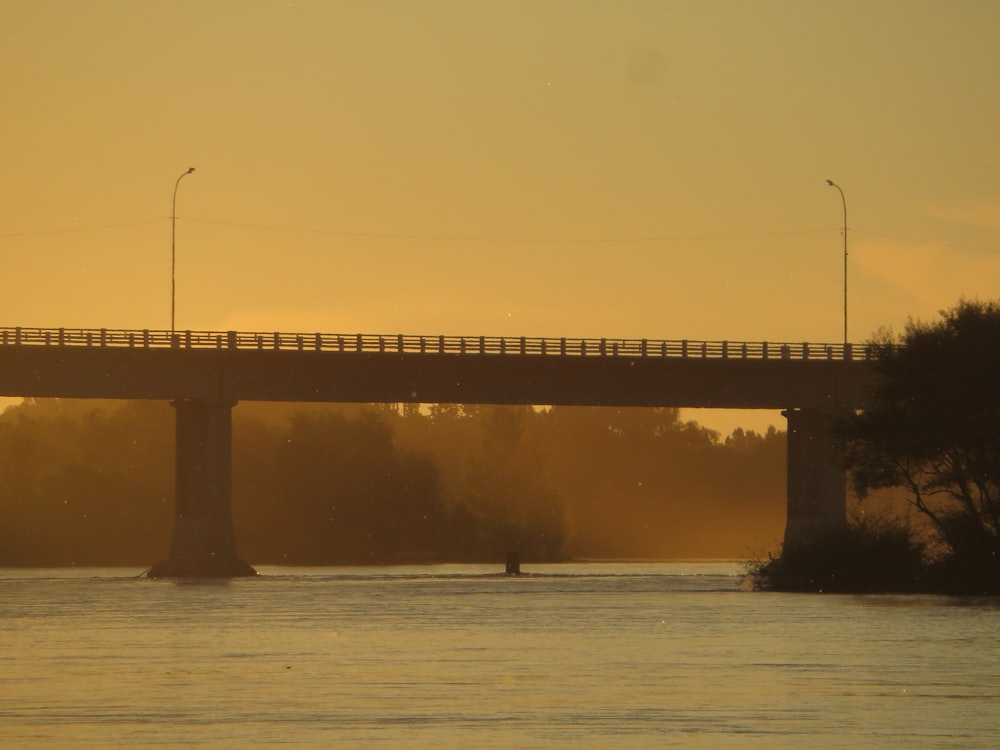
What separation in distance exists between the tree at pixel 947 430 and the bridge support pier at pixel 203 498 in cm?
3518

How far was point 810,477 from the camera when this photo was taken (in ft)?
370

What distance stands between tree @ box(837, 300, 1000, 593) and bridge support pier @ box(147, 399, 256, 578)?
115ft

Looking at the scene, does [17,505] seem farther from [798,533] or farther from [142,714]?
[142,714]

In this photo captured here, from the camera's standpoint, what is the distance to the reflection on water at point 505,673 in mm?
28016

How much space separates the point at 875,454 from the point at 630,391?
3427 cm

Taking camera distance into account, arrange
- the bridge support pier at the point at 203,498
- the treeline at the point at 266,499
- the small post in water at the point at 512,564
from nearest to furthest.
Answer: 1. the bridge support pier at the point at 203,498
2. the small post in water at the point at 512,564
3. the treeline at the point at 266,499

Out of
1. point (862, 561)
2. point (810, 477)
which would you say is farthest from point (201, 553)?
point (862, 561)

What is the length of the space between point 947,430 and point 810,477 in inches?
1508

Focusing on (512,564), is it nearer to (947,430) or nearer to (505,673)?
(947,430)

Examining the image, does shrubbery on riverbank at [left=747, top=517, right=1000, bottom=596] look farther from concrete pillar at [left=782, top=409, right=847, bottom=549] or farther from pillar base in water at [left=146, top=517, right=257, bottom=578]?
concrete pillar at [left=782, top=409, right=847, bottom=549]

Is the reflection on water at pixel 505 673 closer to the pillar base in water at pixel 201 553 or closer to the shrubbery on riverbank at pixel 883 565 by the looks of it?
the shrubbery on riverbank at pixel 883 565

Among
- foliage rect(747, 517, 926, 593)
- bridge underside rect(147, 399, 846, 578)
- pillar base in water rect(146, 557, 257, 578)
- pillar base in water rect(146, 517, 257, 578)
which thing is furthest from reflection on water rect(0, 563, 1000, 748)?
bridge underside rect(147, 399, 846, 578)

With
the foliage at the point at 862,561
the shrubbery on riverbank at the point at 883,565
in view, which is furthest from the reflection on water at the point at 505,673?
the foliage at the point at 862,561

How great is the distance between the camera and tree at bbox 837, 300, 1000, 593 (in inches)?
2889
